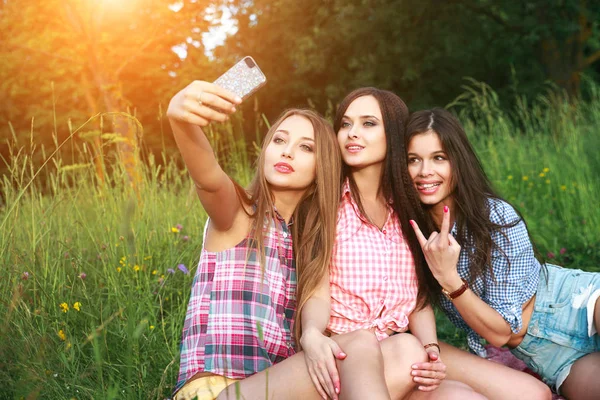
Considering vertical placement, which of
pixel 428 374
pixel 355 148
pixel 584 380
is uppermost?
pixel 355 148

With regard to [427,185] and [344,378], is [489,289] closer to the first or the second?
[427,185]

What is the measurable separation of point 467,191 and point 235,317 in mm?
1110

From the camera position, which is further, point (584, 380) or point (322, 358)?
point (584, 380)

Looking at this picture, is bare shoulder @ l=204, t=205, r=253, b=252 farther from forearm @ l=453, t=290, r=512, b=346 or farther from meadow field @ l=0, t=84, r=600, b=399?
forearm @ l=453, t=290, r=512, b=346

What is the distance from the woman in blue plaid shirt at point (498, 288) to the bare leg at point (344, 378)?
0.55 m

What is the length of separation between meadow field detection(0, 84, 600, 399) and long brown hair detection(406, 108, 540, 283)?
3.73 feet

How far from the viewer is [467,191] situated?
238 centimetres

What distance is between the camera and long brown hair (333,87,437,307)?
93.5 inches

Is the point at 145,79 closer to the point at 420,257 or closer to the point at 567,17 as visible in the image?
the point at 567,17

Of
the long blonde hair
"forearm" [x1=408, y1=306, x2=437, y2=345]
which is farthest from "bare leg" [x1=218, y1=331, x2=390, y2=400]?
"forearm" [x1=408, y1=306, x2=437, y2=345]

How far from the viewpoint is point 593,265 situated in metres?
3.75

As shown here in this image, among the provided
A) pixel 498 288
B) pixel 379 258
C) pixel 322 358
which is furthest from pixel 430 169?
pixel 322 358

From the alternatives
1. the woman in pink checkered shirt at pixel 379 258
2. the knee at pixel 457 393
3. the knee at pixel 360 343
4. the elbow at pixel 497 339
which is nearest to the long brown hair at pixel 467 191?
the woman in pink checkered shirt at pixel 379 258

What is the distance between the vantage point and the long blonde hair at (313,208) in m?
2.07
